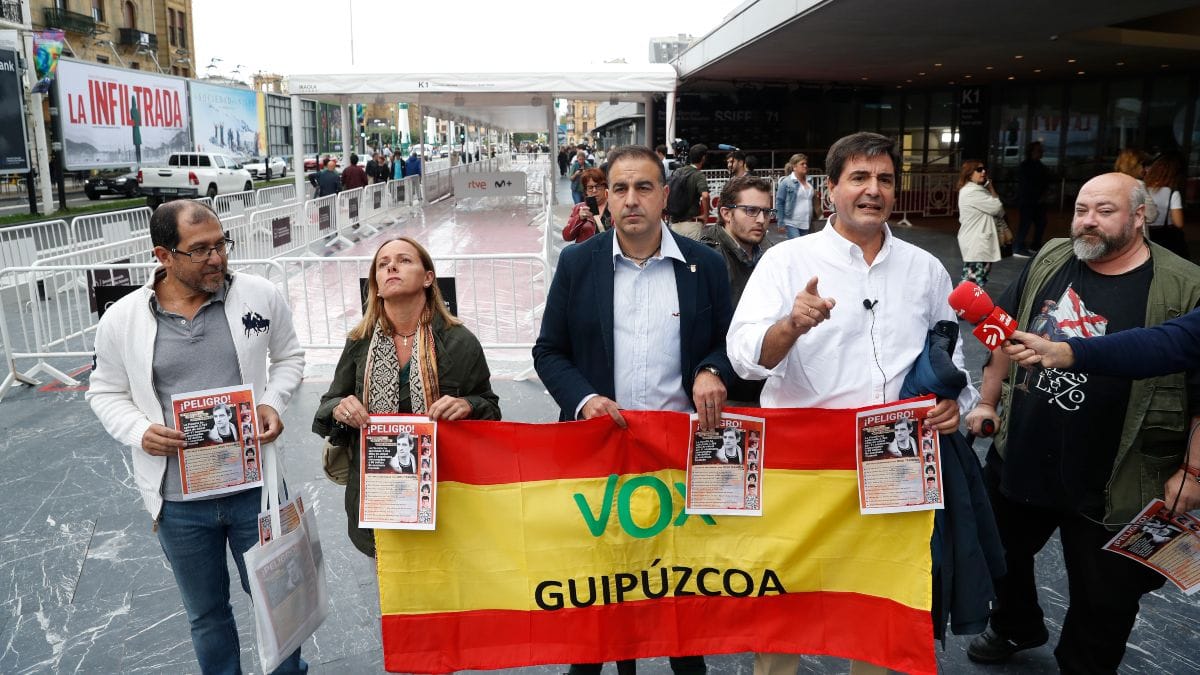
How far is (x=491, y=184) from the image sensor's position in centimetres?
2802

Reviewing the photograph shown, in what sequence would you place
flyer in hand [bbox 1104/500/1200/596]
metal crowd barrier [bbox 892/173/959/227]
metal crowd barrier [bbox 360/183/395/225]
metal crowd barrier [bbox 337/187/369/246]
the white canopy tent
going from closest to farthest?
flyer in hand [bbox 1104/500/1200/596]
the white canopy tent
metal crowd barrier [bbox 337/187/369/246]
metal crowd barrier [bbox 360/183/395/225]
metal crowd barrier [bbox 892/173/959/227]

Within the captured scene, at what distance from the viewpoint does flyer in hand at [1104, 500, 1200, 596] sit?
275cm

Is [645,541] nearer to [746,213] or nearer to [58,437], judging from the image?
[746,213]

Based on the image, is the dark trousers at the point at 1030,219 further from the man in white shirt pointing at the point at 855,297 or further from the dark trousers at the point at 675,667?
the dark trousers at the point at 675,667

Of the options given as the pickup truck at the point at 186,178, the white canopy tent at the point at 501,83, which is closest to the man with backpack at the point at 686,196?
the white canopy tent at the point at 501,83

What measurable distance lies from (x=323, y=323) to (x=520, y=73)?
9504 millimetres

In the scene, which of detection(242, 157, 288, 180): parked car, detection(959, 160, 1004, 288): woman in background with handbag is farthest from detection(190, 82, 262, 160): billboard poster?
detection(959, 160, 1004, 288): woman in background with handbag

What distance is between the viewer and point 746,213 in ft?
14.7

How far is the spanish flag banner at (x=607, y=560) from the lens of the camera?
9.34 feet

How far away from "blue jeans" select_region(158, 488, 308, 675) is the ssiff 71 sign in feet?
82.3

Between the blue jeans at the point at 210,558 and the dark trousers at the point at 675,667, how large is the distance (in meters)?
1.03

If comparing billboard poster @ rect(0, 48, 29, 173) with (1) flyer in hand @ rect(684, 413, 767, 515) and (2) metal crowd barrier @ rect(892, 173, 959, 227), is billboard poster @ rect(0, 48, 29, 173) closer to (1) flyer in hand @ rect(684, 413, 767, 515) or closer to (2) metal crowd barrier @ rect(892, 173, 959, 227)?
(2) metal crowd barrier @ rect(892, 173, 959, 227)

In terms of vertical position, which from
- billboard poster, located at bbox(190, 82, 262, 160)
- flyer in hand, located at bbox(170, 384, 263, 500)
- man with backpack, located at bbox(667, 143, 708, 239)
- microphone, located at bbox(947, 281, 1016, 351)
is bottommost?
flyer in hand, located at bbox(170, 384, 263, 500)

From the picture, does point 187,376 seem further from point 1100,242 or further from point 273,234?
point 273,234
